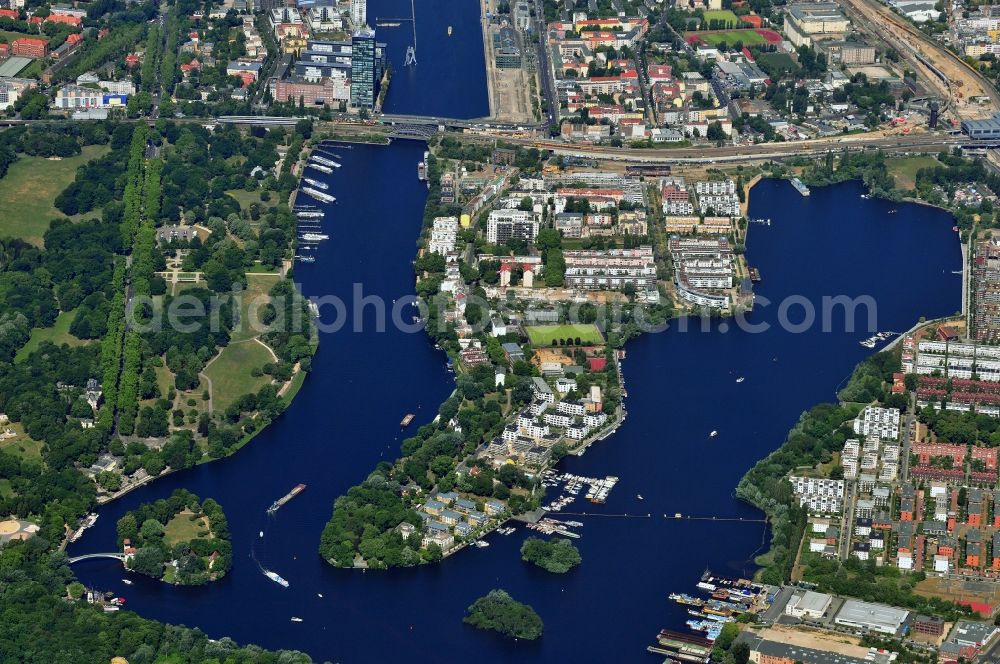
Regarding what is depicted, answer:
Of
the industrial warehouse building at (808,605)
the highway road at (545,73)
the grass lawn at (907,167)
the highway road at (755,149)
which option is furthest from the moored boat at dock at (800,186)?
the industrial warehouse building at (808,605)

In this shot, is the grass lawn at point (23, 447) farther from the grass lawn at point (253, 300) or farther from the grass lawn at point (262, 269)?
the grass lawn at point (262, 269)

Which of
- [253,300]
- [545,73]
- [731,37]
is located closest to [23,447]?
[253,300]

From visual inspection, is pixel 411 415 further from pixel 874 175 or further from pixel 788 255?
pixel 874 175

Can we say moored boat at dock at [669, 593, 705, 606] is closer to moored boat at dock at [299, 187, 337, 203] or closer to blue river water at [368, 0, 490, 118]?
moored boat at dock at [299, 187, 337, 203]

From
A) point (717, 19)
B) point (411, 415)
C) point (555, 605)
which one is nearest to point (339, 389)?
point (411, 415)

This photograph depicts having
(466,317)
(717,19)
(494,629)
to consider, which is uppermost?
(717,19)

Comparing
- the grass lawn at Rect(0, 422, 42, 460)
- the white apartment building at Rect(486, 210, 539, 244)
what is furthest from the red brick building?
the grass lawn at Rect(0, 422, 42, 460)
